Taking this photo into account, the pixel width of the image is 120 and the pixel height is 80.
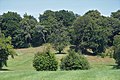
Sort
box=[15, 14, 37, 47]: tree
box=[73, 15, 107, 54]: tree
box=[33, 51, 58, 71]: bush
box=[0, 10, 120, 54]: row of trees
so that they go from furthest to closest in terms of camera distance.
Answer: box=[15, 14, 37, 47]: tree < box=[0, 10, 120, 54]: row of trees < box=[73, 15, 107, 54]: tree < box=[33, 51, 58, 71]: bush

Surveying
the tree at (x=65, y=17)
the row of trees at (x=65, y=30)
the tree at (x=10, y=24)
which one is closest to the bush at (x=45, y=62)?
the row of trees at (x=65, y=30)

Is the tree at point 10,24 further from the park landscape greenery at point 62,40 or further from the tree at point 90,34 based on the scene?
the tree at point 90,34

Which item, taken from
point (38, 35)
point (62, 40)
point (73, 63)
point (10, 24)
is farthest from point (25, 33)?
point (73, 63)

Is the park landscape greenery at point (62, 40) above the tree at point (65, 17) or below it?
below

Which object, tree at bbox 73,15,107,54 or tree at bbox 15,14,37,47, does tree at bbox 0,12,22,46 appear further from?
tree at bbox 73,15,107,54

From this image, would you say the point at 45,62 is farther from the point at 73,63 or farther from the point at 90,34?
the point at 90,34

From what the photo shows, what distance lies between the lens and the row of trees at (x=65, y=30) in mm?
77750

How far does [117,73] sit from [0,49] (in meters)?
33.1

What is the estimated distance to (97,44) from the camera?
251ft

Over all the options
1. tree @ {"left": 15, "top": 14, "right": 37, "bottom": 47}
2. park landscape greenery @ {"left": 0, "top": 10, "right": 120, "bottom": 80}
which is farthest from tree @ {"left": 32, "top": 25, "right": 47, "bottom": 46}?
tree @ {"left": 15, "top": 14, "right": 37, "bottom": 47}

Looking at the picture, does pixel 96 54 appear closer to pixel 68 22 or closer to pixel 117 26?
pixel 117 26

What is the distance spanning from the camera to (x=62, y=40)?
74938 millimetres

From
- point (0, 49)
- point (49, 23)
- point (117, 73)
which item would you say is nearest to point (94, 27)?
point (49, 23)

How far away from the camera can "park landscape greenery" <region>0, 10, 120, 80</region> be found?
47369 mm
